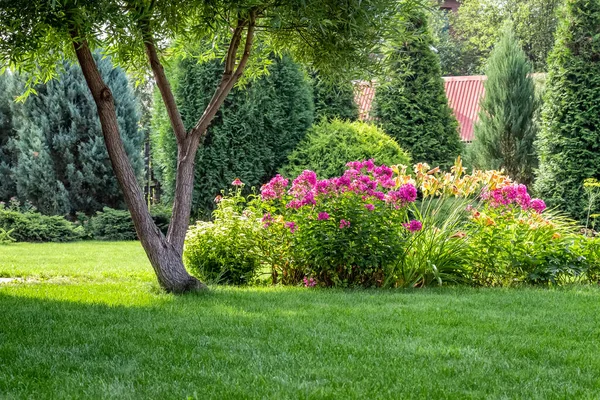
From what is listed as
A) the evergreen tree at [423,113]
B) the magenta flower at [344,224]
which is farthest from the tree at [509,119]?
the magenta flower at [344,224]

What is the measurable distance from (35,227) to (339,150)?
606 cm

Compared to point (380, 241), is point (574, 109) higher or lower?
higher

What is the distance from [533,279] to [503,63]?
9.43 metres

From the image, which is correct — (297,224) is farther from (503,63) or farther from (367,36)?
(503,63)

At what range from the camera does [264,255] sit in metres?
7.60

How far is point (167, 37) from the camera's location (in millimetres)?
6402

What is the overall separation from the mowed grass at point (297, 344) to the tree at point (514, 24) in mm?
22074

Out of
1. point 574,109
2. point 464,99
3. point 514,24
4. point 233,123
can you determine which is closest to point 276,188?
point 233,123

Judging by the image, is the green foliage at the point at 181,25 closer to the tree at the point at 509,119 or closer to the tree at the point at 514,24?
the tree at the point at 509,119

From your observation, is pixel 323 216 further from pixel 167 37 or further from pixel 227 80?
pixel 167 37

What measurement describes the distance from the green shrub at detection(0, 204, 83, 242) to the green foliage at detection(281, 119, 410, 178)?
4517 millimetres

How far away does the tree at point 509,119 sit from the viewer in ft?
50.5

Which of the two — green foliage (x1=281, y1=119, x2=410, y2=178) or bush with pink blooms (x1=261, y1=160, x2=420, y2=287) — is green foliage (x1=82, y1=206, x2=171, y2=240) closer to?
green foliage (x1=281, y1=119, x2=410, y2=178)

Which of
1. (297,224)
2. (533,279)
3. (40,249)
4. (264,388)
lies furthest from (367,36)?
(40,249)
